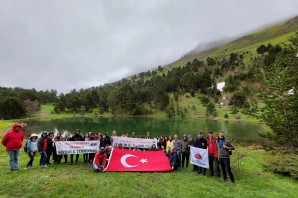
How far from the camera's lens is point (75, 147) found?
1658 centimetres

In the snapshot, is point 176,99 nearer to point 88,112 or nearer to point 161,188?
point 88,112

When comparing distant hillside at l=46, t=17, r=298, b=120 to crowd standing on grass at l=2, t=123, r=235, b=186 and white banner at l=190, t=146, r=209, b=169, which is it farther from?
white banner at l=190, t=146, r=209, b=169

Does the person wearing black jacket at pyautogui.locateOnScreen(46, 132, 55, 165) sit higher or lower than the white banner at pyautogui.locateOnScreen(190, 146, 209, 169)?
higher

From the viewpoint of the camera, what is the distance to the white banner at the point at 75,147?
16414 millimetres

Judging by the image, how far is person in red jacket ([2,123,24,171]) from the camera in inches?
511

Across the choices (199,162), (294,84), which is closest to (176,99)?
(294,84)

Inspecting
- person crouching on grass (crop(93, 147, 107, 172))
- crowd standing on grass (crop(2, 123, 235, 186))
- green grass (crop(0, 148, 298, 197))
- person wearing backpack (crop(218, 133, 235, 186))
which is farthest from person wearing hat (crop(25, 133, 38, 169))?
person wearing backpack (crop(218, 133, 235, 186))

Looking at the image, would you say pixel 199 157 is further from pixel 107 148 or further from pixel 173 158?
pixel 107 148

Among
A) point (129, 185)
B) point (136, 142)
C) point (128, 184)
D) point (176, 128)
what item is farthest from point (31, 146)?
point (176, 128)

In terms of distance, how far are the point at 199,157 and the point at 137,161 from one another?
4174 mm

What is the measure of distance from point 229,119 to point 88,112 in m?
87.7

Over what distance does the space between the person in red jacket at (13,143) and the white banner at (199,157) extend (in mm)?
10960

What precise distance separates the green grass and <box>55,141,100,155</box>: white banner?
1.97 m

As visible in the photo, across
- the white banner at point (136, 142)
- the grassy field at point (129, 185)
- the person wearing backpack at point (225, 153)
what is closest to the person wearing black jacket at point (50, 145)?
the grassy field at point (129, 185)
